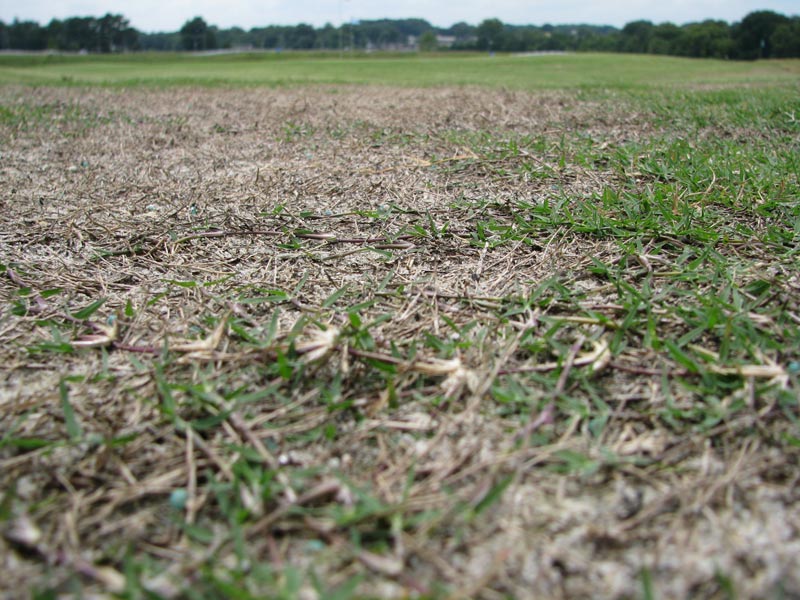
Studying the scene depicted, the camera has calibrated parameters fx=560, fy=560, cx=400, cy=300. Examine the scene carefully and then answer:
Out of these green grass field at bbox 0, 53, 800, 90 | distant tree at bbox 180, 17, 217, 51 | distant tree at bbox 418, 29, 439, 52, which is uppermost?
distant tree at bbox 180, 17, 217, 51

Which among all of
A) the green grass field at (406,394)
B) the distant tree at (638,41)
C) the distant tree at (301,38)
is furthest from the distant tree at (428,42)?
the green grass field at (406,394)

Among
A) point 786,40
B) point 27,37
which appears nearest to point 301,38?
point 27,37

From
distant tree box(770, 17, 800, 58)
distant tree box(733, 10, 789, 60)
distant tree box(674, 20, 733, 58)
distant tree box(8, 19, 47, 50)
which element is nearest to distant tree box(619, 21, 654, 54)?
distant tree box(674, 20, 733, 58)

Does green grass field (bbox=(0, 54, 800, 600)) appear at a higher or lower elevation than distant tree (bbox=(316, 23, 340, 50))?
lower

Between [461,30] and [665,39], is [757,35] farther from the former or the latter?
[461,30]

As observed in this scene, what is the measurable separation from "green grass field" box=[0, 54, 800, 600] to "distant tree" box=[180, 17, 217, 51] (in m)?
99.3

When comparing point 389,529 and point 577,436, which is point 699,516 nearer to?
point 577,436

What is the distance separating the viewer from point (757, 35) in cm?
5888

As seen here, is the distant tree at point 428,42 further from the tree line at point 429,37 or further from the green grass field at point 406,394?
the green grass field at point 406,394

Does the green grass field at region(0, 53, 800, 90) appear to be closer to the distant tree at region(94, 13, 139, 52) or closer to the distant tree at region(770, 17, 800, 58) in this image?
the distant tree at region(770, 17, 800, 58)

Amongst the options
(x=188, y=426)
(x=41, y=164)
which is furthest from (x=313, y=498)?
(x=41, y=164)

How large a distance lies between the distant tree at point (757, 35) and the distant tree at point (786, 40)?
3.63ft

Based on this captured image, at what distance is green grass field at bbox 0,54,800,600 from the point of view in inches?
34.7

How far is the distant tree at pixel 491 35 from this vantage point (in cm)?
8281
